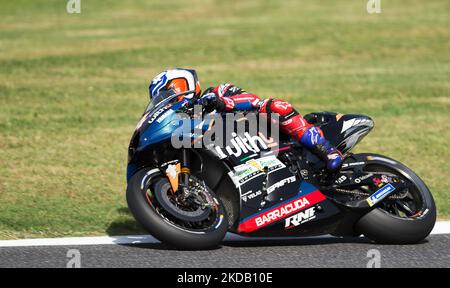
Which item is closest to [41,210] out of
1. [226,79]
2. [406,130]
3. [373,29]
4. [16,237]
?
[16,237]

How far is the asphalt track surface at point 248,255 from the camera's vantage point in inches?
242

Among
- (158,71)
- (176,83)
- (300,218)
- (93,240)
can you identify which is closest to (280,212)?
(300,218)

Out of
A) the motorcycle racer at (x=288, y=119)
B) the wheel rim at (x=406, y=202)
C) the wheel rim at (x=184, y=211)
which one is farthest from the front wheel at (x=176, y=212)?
the wheel rim at (x=406, y=202)

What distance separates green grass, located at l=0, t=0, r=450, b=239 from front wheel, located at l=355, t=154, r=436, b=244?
125 cm

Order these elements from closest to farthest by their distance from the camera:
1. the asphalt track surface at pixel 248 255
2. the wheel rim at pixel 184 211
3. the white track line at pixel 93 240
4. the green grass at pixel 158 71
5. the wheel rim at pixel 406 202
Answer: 1. the asphalt track surface at pixel 248 255
2. the wheel rim at pixel 184 211
3. the white track line at pixel 93 240
4. the wheel rim at pixel 406 202
5. the green grass at pixel 158 71

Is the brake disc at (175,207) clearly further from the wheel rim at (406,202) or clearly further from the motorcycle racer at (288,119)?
the wheel rim at (406,202)

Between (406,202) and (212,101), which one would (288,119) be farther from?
(406,202)

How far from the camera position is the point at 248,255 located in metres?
6.41

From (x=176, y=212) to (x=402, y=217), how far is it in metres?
1.80

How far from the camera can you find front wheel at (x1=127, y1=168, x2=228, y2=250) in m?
6.20

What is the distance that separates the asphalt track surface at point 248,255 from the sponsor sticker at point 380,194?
352 millimetres

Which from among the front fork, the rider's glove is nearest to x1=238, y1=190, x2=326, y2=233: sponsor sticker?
the front fork

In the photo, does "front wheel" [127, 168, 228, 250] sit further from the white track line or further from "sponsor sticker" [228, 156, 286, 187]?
the white track line
